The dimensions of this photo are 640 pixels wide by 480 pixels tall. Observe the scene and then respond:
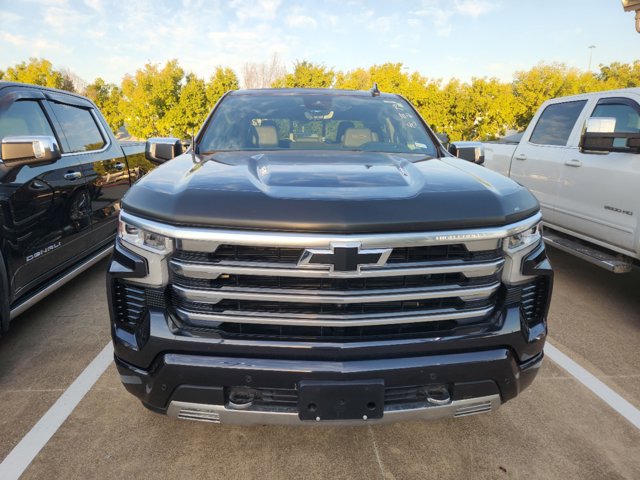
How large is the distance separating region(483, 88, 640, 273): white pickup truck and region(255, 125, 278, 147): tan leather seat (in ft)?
9.50

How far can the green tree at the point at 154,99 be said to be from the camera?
22641mm

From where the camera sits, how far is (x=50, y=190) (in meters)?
3.58

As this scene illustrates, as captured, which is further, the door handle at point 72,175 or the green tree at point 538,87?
the green tree at point 538,87

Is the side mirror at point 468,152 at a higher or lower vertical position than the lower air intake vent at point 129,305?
higher

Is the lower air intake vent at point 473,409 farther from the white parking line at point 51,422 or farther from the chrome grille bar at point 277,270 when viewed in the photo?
the white parking line at point 51,422

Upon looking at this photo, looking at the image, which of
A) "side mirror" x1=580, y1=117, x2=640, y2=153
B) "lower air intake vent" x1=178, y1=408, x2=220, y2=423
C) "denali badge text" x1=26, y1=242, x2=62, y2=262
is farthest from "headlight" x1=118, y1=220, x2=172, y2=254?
"side mirror" x1=580, y1=117, x2=640, y2=153

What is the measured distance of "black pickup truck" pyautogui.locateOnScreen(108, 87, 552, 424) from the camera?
70.0 inches

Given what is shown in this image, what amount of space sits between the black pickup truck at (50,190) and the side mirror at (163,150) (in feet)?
2.26

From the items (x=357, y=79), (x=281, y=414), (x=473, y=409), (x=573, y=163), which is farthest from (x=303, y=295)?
(x=357, y=79)

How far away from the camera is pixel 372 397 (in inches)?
70.4

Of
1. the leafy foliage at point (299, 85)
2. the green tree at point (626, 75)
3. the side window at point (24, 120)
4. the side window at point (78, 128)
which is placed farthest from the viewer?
the green tree at point (626, 75)

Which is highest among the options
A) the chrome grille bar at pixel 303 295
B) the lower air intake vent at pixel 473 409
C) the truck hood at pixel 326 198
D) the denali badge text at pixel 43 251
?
the truck hood at pixel 326 198

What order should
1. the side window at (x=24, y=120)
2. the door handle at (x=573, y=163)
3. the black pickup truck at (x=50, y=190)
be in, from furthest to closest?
the door handle at (x=573, y=163), the side window at (x=24, y=120), the black pickup truck at (x=50, y=190)

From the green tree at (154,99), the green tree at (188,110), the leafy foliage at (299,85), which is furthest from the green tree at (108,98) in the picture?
the green tree at (188,110)
